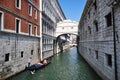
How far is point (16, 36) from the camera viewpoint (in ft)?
47.0

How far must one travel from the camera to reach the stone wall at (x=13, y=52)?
1187cm

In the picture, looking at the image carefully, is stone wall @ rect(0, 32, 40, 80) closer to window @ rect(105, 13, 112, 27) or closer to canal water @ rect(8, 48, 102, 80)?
canal water @ rect(8, 48, 102, 80)

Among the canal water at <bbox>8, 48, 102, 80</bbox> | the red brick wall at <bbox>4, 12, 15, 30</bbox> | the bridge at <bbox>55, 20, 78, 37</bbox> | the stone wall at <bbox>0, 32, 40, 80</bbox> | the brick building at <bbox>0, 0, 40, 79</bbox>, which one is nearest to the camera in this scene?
the stone wall at <bbox>0, 32, 40, 80</bbox>

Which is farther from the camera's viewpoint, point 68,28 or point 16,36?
point 68,28

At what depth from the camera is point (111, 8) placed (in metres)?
9.55

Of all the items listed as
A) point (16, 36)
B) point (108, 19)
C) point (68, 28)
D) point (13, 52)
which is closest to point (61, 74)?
point (13, 52)

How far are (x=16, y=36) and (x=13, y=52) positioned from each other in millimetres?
1617

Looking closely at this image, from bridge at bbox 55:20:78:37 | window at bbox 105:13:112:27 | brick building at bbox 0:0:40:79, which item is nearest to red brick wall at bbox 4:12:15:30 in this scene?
brick building at bbox 0:0:40:79

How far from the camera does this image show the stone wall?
1187 centimetres

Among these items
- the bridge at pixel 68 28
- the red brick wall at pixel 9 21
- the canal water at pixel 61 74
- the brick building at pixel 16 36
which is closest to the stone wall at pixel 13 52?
the brick building at pixel 16 36

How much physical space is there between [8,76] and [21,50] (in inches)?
142

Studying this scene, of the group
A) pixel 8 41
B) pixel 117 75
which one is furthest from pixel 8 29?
pixel 117 75

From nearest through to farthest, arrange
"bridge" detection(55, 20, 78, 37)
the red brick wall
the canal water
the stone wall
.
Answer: the stone wall
the red brick wall
the canal water
"bridge" detection(55, 20, 78, 37)

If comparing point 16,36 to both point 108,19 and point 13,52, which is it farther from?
point 108,19
